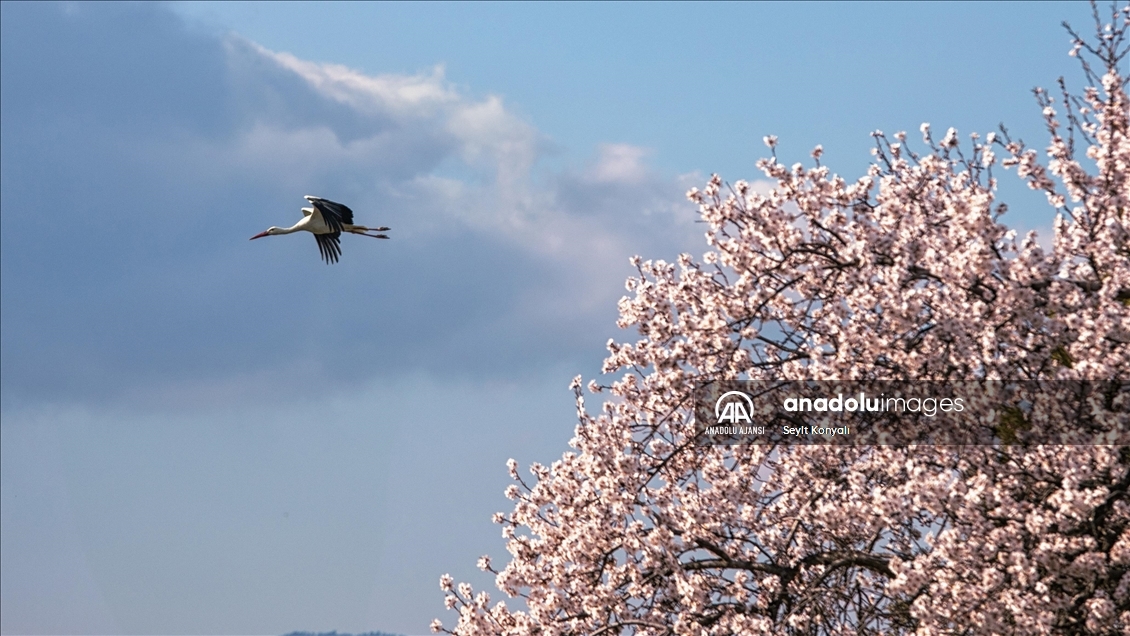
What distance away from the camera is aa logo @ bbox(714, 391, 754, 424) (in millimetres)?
13070

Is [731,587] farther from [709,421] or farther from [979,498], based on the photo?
[979,498]

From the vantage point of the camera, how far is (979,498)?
10773 mm

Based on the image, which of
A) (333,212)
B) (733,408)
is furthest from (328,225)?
(733,408)

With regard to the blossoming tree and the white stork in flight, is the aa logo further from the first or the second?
the white stork in flight

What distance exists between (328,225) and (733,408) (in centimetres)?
641

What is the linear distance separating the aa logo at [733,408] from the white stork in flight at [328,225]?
203 inches

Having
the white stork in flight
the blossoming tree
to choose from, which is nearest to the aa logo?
the blossoming tree

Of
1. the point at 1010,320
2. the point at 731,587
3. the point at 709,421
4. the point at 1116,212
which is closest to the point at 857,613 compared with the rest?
the point at 731,587

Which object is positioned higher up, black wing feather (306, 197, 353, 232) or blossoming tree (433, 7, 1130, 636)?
black wing feather (306, 197, 353, 232)

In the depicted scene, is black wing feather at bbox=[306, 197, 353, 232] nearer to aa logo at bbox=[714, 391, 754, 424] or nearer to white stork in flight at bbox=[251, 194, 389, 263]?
white stork in flight at bbox=[251, 194, 389, 263]

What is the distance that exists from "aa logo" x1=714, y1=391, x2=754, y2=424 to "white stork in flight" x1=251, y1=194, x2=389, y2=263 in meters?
5.17

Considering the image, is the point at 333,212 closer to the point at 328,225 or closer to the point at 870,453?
the point at 328,225

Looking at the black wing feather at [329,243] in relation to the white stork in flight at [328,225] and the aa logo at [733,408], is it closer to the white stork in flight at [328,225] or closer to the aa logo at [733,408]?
the white stork in flight at [328,225]

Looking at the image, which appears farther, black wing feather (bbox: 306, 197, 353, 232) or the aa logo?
black wing feather (bbox: 306, 197, 353, 232)
